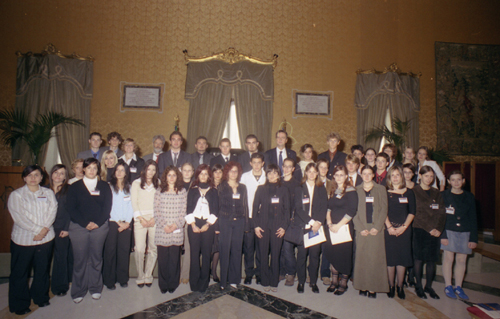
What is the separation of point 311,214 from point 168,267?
6.05 ft

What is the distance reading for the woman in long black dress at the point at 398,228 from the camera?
10.9 feet

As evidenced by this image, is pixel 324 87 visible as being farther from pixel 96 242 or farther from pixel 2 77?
pixel 2 77

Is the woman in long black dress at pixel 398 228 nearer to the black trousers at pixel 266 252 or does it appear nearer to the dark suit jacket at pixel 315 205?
the dark suit jacket at pixel 315 205

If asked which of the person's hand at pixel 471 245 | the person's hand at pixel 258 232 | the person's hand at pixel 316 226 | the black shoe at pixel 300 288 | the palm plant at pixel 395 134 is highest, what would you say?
the palm plant at pixel 395 134

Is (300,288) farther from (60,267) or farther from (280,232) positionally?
(60,267)

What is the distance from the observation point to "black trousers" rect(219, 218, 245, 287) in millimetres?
3479

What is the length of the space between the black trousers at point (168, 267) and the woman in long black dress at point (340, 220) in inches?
72.8

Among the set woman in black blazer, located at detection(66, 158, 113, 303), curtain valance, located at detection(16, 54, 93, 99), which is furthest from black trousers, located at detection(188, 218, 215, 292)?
curtain valance, located at detection(16, 54, 93, 99)

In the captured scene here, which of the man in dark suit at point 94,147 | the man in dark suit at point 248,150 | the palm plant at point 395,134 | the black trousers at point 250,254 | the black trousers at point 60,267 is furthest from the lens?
the palm plant at point 395,134

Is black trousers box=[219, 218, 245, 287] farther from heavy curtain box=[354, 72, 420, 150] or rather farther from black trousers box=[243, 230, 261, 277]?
heavy curtain box=[354, 72, 420, 150]

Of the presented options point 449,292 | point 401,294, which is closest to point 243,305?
point 401,294

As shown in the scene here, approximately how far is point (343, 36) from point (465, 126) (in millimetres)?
3848

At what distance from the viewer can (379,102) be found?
7.08 m

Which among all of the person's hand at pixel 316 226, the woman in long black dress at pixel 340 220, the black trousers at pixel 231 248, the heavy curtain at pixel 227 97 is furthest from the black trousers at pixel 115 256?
the heavy curtain at pixel 227 97
